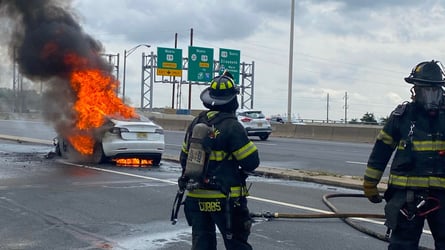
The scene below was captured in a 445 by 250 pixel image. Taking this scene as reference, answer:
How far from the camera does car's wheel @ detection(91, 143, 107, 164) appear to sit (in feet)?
49.0

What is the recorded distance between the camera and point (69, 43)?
1623 cm

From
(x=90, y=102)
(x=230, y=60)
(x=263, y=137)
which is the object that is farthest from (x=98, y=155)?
(x=230, y=60)

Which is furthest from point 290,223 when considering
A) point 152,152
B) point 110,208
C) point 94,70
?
point 94,70

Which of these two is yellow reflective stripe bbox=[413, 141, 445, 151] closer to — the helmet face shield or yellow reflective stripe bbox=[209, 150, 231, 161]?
the helmet face shield

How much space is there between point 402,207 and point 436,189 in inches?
11.0

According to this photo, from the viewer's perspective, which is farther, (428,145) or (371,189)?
(371,189)

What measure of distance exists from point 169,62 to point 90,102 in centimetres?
3059

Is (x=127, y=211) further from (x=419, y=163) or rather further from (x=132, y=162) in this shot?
(x=132, y=162)

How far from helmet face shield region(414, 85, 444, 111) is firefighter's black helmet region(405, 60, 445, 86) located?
1.6 inches

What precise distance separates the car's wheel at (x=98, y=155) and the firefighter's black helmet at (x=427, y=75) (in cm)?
1100

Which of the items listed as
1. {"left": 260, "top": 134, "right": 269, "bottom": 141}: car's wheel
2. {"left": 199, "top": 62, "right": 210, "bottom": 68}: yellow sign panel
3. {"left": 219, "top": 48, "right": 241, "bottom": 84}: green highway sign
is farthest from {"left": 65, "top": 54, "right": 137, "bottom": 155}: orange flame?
{"left": 219, "top": 48, "right": 241, "bottom": 84}: green highway sign

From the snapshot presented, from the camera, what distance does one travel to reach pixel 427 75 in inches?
184

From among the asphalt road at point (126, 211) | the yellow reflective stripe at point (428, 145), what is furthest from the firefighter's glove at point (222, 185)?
the asphalt road at point (126, 211)

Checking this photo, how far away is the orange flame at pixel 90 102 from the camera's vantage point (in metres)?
14.9
